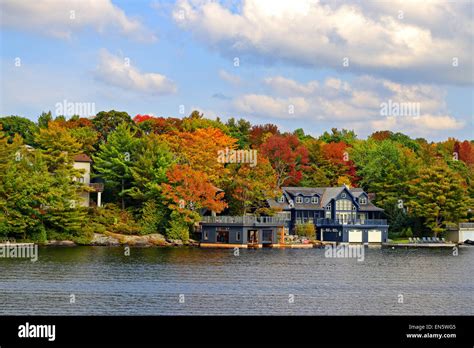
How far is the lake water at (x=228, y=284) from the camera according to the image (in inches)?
1164

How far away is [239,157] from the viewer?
67.6m

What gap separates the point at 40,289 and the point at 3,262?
38.6 ft

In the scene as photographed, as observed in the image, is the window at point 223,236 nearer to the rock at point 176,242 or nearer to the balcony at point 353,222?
the rock at point 176,242

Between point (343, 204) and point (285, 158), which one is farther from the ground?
point (285, 158)

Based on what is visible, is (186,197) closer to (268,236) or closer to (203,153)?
(203,153)

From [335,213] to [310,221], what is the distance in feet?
9.72

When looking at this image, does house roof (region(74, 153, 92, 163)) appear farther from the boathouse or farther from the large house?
the large house

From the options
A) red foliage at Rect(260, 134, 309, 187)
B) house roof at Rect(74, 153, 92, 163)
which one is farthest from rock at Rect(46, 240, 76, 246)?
red foliage at Rect(260, 134, 309, 187)

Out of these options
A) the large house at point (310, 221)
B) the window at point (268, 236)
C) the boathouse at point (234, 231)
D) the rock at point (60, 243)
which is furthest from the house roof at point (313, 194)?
the rock at point (60, 243)

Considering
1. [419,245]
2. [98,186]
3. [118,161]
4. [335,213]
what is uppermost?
[118,161]

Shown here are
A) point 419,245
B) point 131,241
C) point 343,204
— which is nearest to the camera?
point 131,241

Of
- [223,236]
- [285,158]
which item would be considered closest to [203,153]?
[223,236]

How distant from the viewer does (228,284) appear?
36.2 m

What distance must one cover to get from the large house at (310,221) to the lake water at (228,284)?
8.15 meters
